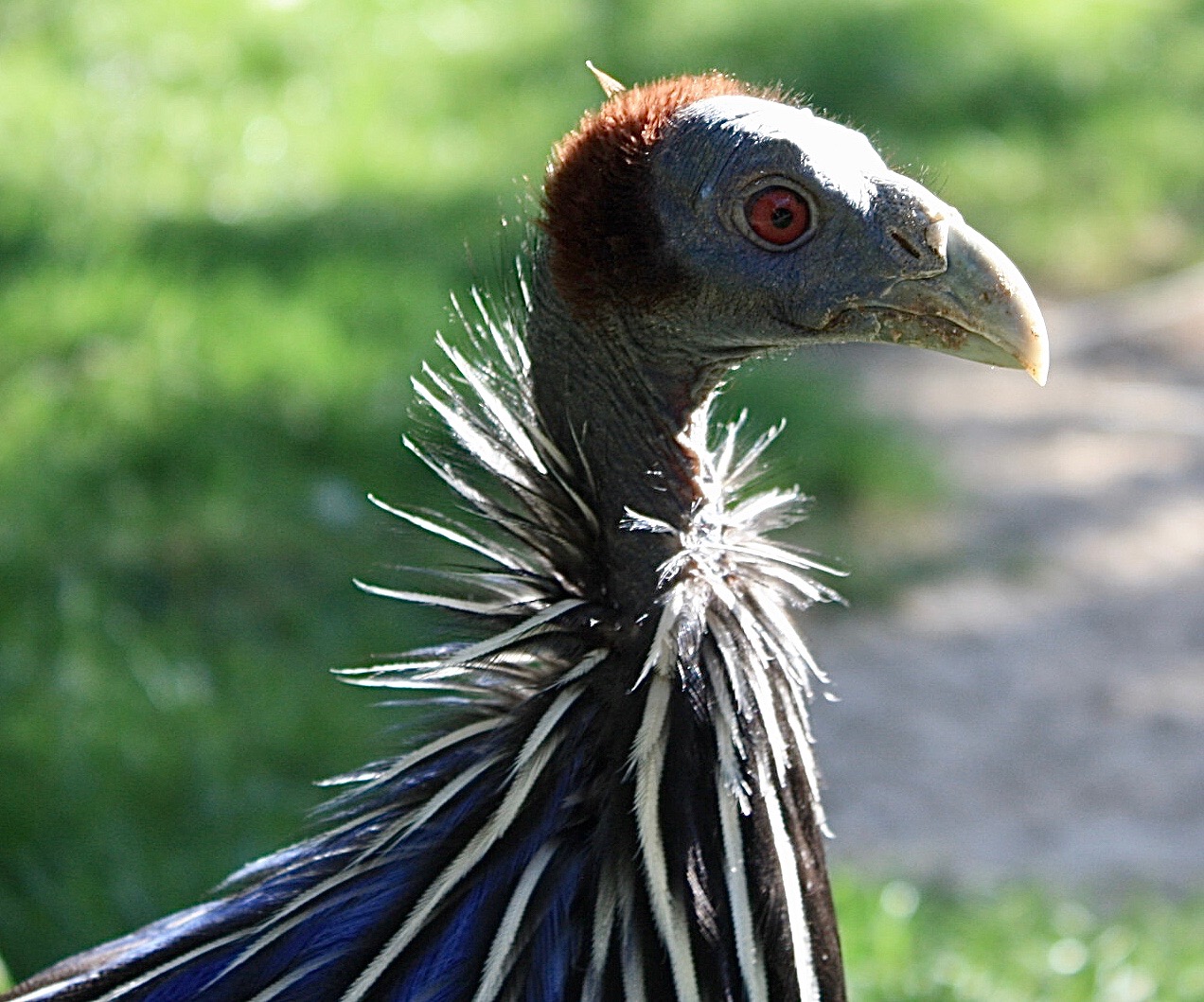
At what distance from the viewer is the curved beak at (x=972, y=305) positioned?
6.95 feet

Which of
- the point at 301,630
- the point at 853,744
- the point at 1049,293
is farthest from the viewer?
the point at 1049,293

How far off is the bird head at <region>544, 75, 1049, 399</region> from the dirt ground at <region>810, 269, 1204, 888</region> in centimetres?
205

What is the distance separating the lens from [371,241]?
5562 mm

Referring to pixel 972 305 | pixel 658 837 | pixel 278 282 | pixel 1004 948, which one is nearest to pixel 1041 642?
pixel 1004 948

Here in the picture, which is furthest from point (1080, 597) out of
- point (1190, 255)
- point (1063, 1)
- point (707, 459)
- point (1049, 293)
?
point (1063, 1)

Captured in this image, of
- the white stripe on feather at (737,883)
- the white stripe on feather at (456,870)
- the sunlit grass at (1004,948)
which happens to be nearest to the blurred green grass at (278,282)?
the sunlit grass at (1004,948)

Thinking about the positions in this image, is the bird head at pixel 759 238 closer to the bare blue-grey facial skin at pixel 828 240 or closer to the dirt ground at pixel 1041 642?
the bare blue-grey facial skin at pixel 828 240

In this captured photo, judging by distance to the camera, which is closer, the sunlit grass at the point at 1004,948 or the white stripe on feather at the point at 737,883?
the white stripe on feather at the point at 737,883

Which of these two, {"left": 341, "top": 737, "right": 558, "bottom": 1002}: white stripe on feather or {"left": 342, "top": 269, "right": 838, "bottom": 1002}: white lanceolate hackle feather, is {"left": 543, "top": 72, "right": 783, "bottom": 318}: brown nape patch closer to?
{"left": 342, "top": 269, "right": 838, "bottom": 1002}: white lanceolate hackle feather

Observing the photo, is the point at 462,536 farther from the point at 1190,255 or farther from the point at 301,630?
the point at 1190,255

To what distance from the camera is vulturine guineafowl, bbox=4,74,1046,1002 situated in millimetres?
2074

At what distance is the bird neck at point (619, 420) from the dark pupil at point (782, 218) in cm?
18

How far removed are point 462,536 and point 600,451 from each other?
21 centimetres

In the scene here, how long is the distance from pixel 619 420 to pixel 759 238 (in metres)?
0.27
